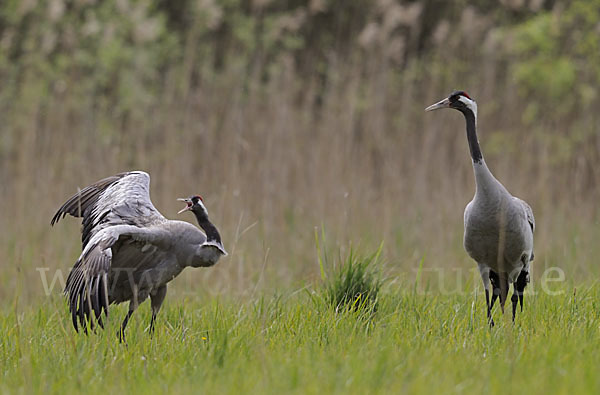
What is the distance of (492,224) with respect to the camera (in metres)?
4.90

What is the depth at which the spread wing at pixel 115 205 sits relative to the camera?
5.00 meters

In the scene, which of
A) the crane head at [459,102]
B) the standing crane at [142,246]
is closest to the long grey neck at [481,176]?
the crane head at [459,102]

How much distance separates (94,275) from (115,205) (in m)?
0.92

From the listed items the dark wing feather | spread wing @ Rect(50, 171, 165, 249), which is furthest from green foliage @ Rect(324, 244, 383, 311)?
the dark wing feather

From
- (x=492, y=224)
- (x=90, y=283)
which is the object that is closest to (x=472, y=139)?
(x=492, y=224)

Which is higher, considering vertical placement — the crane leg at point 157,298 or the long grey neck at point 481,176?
the long grey neck at point 481,176

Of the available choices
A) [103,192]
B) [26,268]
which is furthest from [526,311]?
[26,268]

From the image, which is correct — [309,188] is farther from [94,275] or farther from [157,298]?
[94,275]

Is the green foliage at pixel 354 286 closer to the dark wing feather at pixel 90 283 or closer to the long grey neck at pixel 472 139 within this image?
the long grey neck at pixel 472 139

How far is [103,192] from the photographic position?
215 inches

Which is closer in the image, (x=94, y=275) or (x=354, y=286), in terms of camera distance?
(x=94, y=275)

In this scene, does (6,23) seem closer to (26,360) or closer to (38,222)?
(38,222)

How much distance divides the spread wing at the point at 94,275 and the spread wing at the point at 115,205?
0.35 meters

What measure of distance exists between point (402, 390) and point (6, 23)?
9.87m
